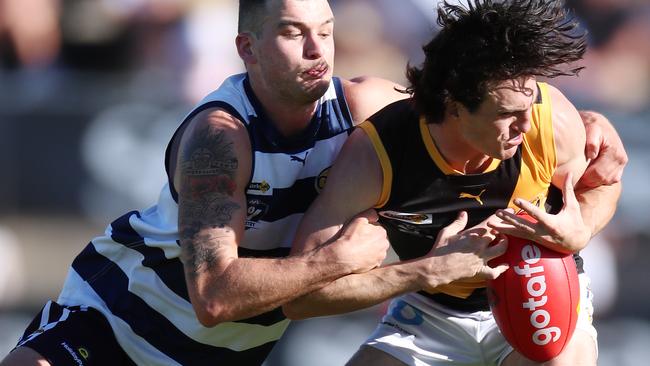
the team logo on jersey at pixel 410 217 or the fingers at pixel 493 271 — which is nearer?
the fingers at pixel 493 271

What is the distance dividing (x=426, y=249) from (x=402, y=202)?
31 centimetres

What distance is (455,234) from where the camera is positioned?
521 centimetres

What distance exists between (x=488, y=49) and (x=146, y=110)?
15.4ft

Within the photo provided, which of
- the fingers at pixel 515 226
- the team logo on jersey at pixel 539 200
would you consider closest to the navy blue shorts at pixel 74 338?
the fingers at pixel 515 226

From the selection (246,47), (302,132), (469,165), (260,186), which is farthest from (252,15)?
(469,165)

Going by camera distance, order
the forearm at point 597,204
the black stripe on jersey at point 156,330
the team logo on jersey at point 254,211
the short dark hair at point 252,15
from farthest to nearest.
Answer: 1. the black stripe on jersey at point 156,330
2. the forearm at point 597,204
3. the short dark hair at point 252,15
4. the team logo on jersey at point 254,211

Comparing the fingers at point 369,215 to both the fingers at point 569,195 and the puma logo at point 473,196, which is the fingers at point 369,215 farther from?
the fingers at point 569,195

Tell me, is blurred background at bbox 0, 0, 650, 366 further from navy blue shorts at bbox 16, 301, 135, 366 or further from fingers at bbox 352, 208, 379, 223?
fingers at bbox 352, 208, 379, 223

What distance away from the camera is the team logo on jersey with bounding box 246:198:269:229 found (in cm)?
534

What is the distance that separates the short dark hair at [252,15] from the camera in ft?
18.0

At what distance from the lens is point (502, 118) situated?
510cm

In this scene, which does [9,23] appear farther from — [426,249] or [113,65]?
[426,249]

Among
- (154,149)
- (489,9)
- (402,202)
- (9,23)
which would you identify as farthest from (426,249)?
(9,23)

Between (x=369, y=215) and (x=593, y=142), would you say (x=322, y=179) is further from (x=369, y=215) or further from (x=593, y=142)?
(x=593, y=142)
